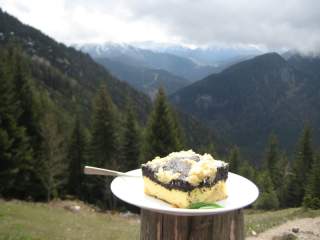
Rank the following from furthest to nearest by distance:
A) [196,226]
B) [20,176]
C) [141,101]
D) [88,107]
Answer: [141,101] → [88,107] → [20,176] → [196,226]

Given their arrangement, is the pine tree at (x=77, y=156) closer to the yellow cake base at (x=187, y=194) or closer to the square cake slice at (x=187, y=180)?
the square cake slice at (x=187, y=180)

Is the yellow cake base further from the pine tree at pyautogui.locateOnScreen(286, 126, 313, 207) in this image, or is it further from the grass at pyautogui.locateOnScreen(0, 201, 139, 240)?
the pine tree at pyautogui.locateOnScreen(286, 126, 313, 207)

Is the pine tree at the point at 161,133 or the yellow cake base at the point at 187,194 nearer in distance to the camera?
the yellow cake base at the point at 187,194

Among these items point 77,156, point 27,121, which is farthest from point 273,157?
point 27,121

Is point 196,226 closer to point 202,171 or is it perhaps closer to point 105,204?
point 202,171

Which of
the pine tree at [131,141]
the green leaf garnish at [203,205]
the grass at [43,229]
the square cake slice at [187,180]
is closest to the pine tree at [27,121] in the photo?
the pine tree at [131,141]

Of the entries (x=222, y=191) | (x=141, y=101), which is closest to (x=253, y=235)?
(x=222, y=191)

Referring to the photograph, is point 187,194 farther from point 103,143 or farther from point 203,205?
point 103,143
